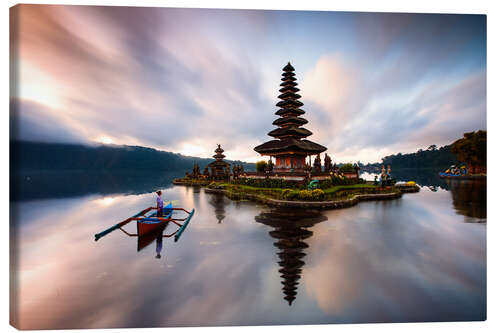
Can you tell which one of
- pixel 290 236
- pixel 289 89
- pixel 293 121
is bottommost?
pixel 290 236

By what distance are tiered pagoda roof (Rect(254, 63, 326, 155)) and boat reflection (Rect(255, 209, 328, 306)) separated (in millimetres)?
8996

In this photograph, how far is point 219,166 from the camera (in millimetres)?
31531

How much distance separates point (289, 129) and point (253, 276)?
54.0 feet

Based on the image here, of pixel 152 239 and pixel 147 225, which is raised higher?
pixel 147 225

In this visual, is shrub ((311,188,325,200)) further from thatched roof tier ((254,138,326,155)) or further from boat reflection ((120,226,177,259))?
boat reflection ((120,226,177,259))

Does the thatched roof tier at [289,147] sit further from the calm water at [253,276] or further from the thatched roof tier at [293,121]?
the calm water at [253,276]

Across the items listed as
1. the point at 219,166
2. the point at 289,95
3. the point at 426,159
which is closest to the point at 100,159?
the point at 219,166

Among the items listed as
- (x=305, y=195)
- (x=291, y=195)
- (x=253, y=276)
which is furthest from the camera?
(x=291, y=195)

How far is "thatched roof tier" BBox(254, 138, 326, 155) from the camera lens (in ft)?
58.1

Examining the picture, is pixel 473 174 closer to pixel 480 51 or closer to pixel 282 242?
pixel 480 51

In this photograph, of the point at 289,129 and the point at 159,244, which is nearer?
the point at 159,244

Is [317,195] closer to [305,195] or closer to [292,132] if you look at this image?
[305,195]

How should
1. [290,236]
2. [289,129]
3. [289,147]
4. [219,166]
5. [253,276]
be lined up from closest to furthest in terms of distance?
[253,276], [290,236], [289,147], [289,129], [219,166]

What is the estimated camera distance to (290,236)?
7.07 meters
